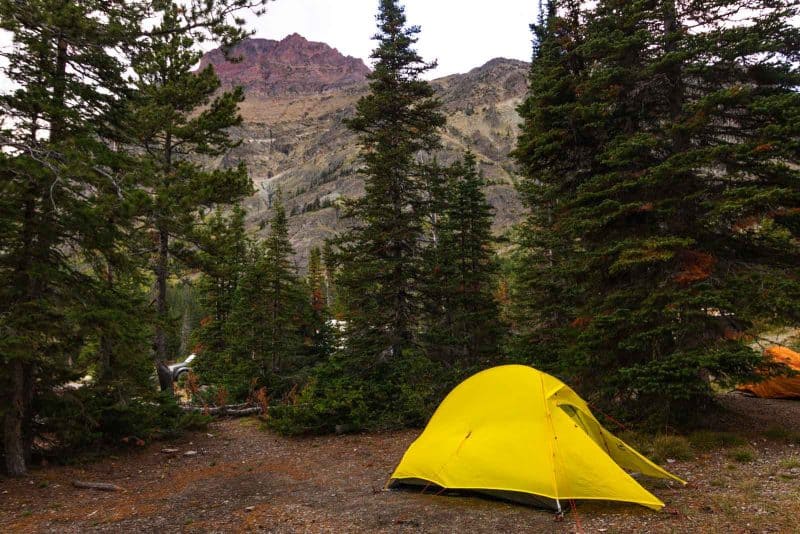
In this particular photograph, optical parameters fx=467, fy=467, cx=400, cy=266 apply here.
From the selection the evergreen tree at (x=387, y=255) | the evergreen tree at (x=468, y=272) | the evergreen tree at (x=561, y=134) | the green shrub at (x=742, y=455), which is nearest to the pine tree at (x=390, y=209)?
the evergreen tree at (x=387, y=255)

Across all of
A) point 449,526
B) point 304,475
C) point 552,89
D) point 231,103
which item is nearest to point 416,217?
point 552,89

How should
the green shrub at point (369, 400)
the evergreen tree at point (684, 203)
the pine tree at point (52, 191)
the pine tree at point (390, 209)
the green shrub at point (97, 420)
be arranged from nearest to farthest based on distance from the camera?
the pine tree at point (52, 191) < the evergreen tree at point (684, 203) < the green shrub at point (97, 420) < the green shrub at point (369, 400) < the pine tree at point (390, 209)

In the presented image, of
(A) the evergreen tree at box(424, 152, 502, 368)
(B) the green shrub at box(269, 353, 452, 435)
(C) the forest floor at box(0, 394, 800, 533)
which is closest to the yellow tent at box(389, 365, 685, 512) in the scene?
(C) the forest floor at box(0, 394, 800, 533)

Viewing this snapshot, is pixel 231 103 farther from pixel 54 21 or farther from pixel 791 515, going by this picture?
pixel 791 515

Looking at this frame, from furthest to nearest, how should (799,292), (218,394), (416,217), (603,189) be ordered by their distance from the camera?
(218,394), (416,217), (603,189), (799,292)

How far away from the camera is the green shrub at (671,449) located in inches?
331

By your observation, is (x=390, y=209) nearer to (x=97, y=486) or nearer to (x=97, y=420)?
(x=97, y=420)

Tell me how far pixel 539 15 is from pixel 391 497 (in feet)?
70.1

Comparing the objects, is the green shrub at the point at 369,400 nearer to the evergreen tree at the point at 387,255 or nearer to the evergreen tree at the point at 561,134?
the evergreen tree at the point at 387,255

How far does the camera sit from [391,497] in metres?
7.51

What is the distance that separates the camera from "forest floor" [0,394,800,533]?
19.4 feet

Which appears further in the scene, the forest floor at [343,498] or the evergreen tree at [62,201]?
the evergreen tree at [62,201]

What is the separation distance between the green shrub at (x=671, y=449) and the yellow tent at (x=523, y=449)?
1509mm

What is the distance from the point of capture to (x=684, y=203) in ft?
32.4
